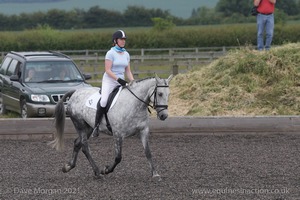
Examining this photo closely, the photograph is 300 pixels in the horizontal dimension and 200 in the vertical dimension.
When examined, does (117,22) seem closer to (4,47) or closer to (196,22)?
(196,22)

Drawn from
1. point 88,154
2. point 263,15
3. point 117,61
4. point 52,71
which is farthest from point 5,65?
point 117,61

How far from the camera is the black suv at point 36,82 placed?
726 inches

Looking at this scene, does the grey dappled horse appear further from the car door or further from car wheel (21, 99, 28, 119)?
the car door

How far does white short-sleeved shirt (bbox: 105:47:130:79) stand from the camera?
11.6 metres

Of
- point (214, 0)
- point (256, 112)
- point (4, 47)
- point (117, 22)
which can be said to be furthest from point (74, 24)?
point (256, 112)

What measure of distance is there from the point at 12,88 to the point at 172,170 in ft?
28.7

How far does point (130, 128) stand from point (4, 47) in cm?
5170

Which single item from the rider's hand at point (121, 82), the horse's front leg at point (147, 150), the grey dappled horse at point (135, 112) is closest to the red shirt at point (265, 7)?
the grey dappled horse at point (135, 112)

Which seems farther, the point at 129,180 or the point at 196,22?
the point at 196,22

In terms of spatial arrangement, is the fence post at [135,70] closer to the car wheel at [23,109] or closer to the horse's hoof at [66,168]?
the car wheel at [23,109]

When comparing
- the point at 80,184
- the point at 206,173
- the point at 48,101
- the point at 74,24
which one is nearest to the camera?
the point at 80,184

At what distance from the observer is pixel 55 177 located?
37.4ft

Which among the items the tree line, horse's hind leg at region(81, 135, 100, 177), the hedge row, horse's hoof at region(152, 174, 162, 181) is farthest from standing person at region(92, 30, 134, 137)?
the tree line

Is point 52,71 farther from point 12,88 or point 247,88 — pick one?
point 247,88
